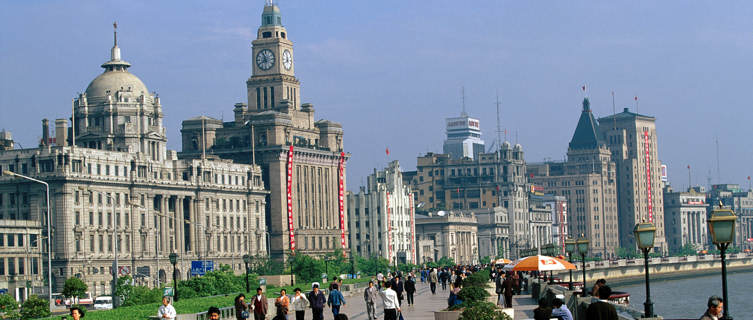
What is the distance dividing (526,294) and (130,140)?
82898mm

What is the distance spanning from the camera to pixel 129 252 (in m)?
154

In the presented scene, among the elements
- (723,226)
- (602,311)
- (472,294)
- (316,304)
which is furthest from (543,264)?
(723,226)

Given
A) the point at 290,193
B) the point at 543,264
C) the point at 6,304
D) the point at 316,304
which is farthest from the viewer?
the point at 290,193

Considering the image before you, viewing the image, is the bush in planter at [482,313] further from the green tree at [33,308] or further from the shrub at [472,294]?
the green tree at [33,308]

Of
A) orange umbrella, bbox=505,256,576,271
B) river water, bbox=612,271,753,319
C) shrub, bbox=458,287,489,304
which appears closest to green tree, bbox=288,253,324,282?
river water, bbox=612,271,753,319

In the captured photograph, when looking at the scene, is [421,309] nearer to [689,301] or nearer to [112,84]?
[689,301]

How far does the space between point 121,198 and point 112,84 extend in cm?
1777

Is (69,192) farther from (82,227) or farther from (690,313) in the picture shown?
(690,313)

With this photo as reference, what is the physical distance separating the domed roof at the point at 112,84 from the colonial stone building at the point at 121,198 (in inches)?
5.1

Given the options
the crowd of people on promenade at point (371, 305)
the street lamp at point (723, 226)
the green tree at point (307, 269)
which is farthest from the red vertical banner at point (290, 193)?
the street lamp at point (723, 226)

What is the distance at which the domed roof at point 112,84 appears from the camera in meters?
165

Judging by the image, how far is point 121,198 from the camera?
154625 millimetres

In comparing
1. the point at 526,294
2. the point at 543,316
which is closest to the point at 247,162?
the point at 526,294

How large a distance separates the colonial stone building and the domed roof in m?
0.13
